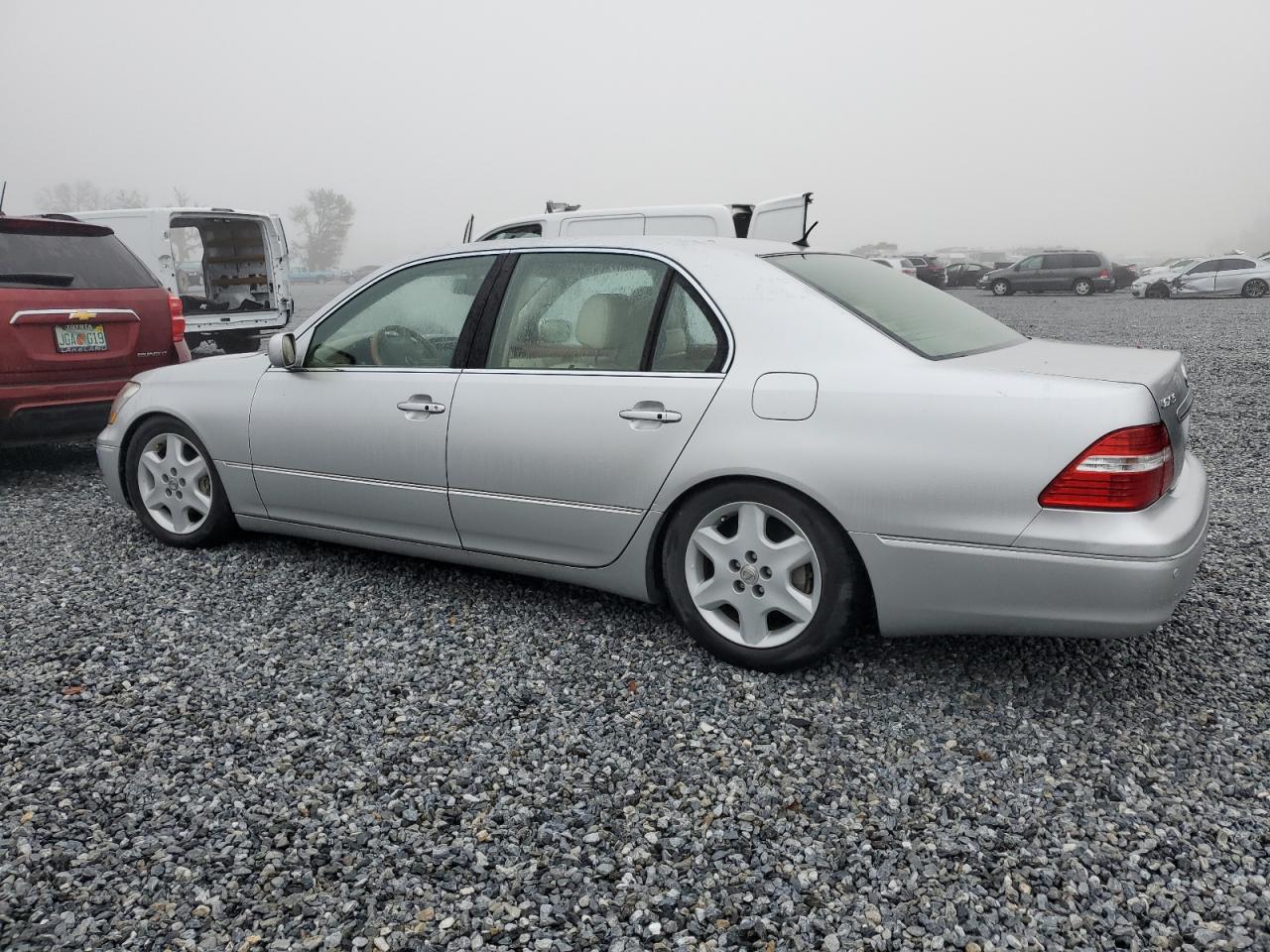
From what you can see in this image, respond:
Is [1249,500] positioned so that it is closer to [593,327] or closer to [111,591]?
[593,327]

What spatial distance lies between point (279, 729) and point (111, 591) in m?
1.68

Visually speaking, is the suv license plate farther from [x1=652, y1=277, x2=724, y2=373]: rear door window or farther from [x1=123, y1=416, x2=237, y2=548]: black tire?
[x1=652, y1=277, x2=724, y2=373]: rear door window

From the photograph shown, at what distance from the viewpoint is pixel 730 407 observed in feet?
10.0

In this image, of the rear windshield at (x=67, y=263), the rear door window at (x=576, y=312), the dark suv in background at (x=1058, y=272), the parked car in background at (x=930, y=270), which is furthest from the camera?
the parked car in background at (x=930, y=270)

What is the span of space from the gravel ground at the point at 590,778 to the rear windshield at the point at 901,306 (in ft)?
3.61

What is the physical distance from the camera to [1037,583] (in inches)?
106

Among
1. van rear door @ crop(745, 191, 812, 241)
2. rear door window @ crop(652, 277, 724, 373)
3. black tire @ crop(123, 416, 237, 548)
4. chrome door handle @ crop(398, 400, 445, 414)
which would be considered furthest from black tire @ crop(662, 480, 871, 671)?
van rear door @ crop(745, 191, 812, 241)

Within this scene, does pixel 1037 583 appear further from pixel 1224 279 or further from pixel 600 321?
pixel 1224 279

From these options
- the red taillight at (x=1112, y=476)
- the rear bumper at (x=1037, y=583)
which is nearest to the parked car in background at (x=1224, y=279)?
the rear bumper at (x=1037, y=583)

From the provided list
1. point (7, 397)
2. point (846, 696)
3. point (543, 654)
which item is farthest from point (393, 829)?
point (7, 397)

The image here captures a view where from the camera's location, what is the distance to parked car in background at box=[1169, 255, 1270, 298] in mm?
25391

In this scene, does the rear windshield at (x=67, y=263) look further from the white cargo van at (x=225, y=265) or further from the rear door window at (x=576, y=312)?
the white cargo van at (x=225, y=265)

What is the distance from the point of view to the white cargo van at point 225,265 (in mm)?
12133

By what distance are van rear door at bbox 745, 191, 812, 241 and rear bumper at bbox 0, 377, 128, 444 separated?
6821 mm
